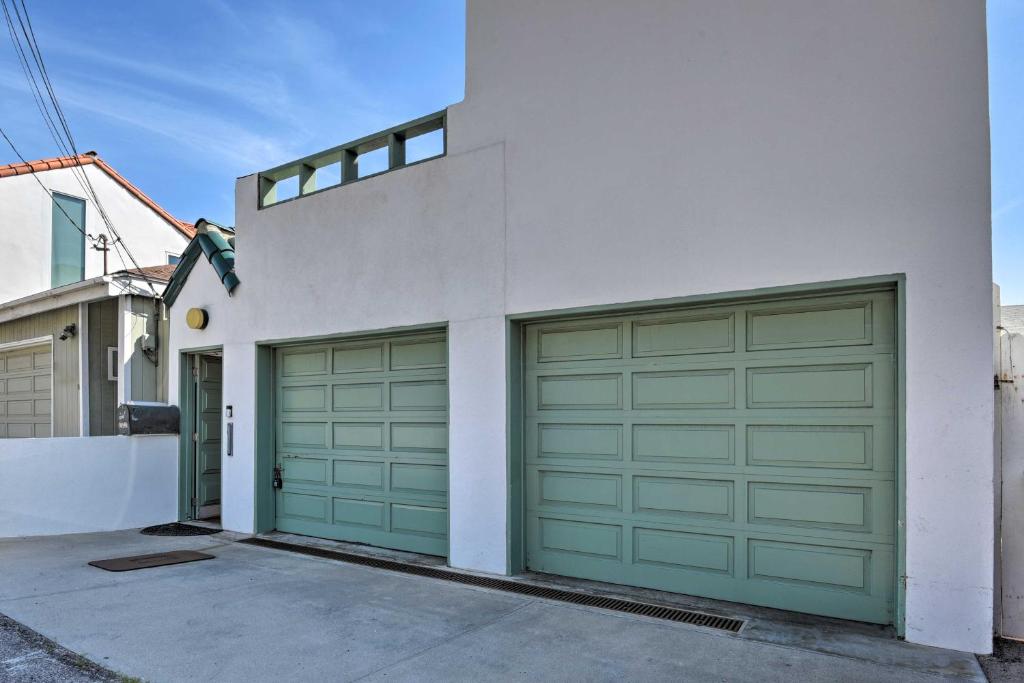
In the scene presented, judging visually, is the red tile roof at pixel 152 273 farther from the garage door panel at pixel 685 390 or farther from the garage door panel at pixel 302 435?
the garage door panel at pixel 685 390

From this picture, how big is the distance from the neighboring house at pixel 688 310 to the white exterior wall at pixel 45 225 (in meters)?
9.69

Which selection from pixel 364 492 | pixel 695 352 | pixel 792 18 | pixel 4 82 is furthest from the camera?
pixel 4 82

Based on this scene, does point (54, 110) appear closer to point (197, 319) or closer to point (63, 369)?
point (63, 369)

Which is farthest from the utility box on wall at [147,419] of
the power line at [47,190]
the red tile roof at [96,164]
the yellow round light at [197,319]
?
the power line at [47,190]

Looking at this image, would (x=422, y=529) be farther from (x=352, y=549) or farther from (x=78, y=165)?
(x=78, y=165)

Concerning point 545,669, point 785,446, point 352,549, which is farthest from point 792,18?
point 352,549

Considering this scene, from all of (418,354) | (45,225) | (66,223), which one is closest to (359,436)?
(418,354)

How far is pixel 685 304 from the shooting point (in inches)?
176

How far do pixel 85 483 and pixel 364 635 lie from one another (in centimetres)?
508

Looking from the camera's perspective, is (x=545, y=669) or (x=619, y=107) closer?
(x=545, y=669)

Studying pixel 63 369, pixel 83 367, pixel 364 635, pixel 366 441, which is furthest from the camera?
pixel 63 369

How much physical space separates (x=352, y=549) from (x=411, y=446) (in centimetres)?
120

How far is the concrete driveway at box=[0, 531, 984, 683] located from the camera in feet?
10.8

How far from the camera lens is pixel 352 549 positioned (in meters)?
6.15
